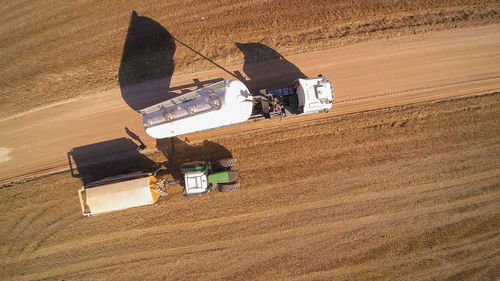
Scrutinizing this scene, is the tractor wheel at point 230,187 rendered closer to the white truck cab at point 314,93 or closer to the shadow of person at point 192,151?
Answer: the shadow of person at point 192,151

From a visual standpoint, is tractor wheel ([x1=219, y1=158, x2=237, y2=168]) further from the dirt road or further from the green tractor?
the dirt road

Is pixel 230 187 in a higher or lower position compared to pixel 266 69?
lower

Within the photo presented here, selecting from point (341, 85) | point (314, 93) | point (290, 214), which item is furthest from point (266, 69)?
point (290, 214)

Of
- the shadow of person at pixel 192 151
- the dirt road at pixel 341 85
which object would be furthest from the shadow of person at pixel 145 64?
the shadow of person at pixel 192 151

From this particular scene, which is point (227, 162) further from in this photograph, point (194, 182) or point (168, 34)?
point (168, 34)

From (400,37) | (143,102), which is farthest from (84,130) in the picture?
(400,37)

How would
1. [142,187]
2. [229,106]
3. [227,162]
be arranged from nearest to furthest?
[229,106] < [142,187] < [227,162]

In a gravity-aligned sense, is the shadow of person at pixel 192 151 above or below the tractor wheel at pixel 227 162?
above
